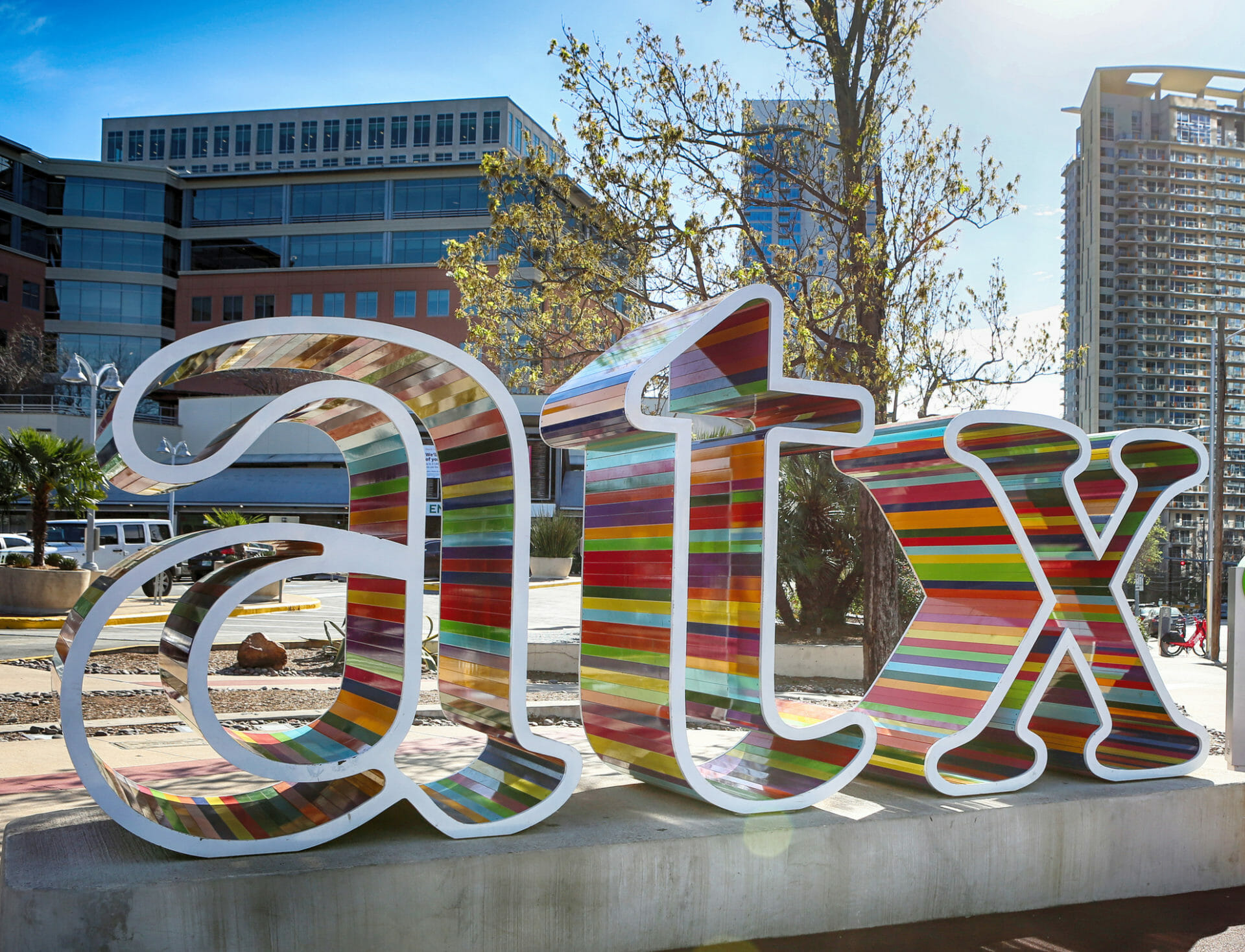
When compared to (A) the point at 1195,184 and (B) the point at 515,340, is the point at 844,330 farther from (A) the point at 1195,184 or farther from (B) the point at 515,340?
(A) the point at 1195,184

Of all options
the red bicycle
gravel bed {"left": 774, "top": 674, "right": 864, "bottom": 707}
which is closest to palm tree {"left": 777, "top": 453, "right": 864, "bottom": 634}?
gravel bed {"left": 774, "top": 674, "right": 864, "bottom": 707}

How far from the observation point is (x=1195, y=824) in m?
5.27

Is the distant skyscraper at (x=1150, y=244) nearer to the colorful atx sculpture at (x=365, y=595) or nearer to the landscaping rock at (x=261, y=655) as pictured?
the landscaping rock at (x=261, y=655)

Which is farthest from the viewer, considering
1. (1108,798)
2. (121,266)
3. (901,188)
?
(121,266)

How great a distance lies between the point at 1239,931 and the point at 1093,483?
7.35 ft

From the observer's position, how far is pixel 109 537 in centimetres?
2891

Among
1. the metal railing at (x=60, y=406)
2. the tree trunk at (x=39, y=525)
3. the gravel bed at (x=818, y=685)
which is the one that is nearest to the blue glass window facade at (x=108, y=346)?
the metal railing at (x=60, y=406)

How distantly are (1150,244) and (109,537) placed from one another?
13407cm

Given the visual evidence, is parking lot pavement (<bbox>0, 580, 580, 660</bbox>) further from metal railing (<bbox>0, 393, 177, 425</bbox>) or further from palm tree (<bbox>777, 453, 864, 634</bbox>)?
metal railing (<bbox>0, 393, 177, 425</bbox>)

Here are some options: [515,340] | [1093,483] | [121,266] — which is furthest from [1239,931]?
[121,266]

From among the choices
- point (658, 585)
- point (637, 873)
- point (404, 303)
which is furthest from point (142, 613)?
point (404, 303)

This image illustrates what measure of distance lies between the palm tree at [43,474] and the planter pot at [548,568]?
14.5 metres

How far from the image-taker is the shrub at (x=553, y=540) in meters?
34.4

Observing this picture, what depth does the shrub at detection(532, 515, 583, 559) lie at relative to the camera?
34.4 meters
